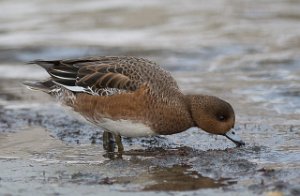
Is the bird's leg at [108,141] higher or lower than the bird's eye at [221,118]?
lower

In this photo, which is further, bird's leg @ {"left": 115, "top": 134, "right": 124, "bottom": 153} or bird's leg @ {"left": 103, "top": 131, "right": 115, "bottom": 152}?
bird's leg @ {"left": 103, "top": 131, "right": 115, "bottom": 152}

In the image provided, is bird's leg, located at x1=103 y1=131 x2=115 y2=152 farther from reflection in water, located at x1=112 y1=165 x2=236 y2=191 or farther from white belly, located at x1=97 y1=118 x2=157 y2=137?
reflection in water, located at x1=112 y1=165 x2=236 y2=191

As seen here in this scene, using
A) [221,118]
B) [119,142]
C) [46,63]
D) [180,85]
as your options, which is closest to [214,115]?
[221,118]

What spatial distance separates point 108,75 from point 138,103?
1.68ft

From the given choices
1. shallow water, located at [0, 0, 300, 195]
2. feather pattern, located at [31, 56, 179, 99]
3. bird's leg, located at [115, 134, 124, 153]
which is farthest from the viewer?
bird's leg, located at [115, 134, 124, 153]

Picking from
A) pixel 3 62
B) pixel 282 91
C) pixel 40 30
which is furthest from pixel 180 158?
pixel 40 30

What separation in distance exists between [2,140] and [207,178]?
2780 mm

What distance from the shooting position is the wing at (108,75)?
767 centimetres

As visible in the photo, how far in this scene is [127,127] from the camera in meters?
7.58

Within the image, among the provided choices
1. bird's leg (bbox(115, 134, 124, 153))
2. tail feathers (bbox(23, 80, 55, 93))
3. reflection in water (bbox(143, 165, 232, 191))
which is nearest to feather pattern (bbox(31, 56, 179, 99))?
tail feathers (bbox(23, 80, 55, 93))

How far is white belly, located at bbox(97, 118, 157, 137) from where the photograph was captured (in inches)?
297

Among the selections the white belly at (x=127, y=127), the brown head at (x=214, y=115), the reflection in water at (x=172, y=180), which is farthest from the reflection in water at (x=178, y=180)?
the brown head at (x=214, y=115)

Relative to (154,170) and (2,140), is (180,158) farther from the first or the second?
(2,140)

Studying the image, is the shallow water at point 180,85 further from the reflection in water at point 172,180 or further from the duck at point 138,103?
the duck at point 138,103
